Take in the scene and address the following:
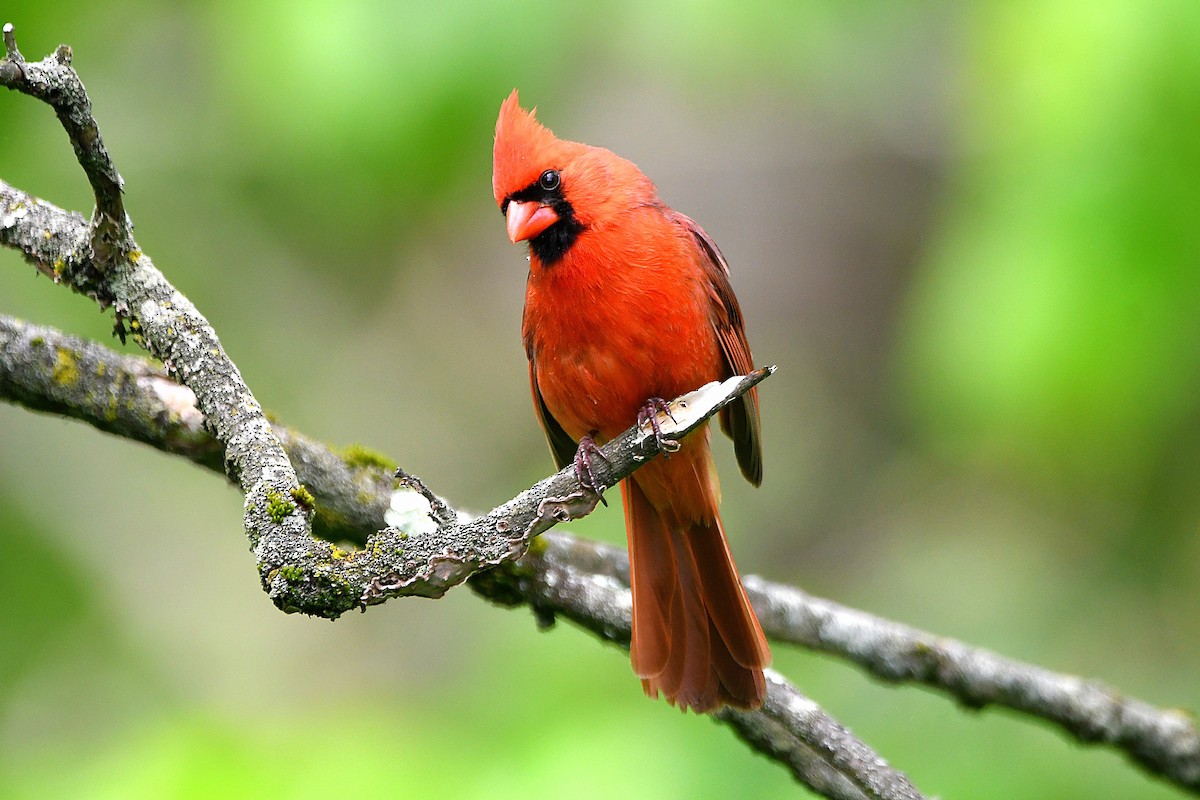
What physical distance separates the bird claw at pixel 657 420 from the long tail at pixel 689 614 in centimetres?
35

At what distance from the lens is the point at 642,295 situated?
3010mm

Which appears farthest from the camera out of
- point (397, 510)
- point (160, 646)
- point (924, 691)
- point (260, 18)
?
point (160, 646)

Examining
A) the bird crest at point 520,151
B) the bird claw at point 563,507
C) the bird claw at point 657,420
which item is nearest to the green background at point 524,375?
the bird crest at point 520,151

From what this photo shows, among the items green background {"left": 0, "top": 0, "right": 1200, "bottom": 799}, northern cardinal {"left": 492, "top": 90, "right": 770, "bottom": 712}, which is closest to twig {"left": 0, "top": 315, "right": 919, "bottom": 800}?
northern cardinal {"left": 492, "top": 90, "right": 770, "bottom": 712}

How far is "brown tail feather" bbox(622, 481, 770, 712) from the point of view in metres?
2.84

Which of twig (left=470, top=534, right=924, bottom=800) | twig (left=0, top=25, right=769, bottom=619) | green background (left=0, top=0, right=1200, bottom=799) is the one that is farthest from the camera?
green background (left=0, top=0, right=1200, bottom=799)

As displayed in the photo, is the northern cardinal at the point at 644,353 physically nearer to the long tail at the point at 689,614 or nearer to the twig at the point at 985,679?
the long tail at the point at 689,614

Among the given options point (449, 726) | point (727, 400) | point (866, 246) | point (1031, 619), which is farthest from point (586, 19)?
point (866, 246)

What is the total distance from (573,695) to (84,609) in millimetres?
2179

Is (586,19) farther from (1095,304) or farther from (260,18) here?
(1095,304)

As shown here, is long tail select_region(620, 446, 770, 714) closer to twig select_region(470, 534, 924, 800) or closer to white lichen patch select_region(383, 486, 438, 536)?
twig select_region(470, 534, 924, 800)

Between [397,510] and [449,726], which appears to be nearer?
[397,510]

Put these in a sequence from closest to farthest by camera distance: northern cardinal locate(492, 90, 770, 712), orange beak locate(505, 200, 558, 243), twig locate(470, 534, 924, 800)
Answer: twig locate(470, 534, 924, 800) → northern cardinal locate(492, 90, 770, 712) → orange beak locate(505, 200, 558, 243)

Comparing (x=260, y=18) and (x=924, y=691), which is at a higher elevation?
(x=260, y=18)
